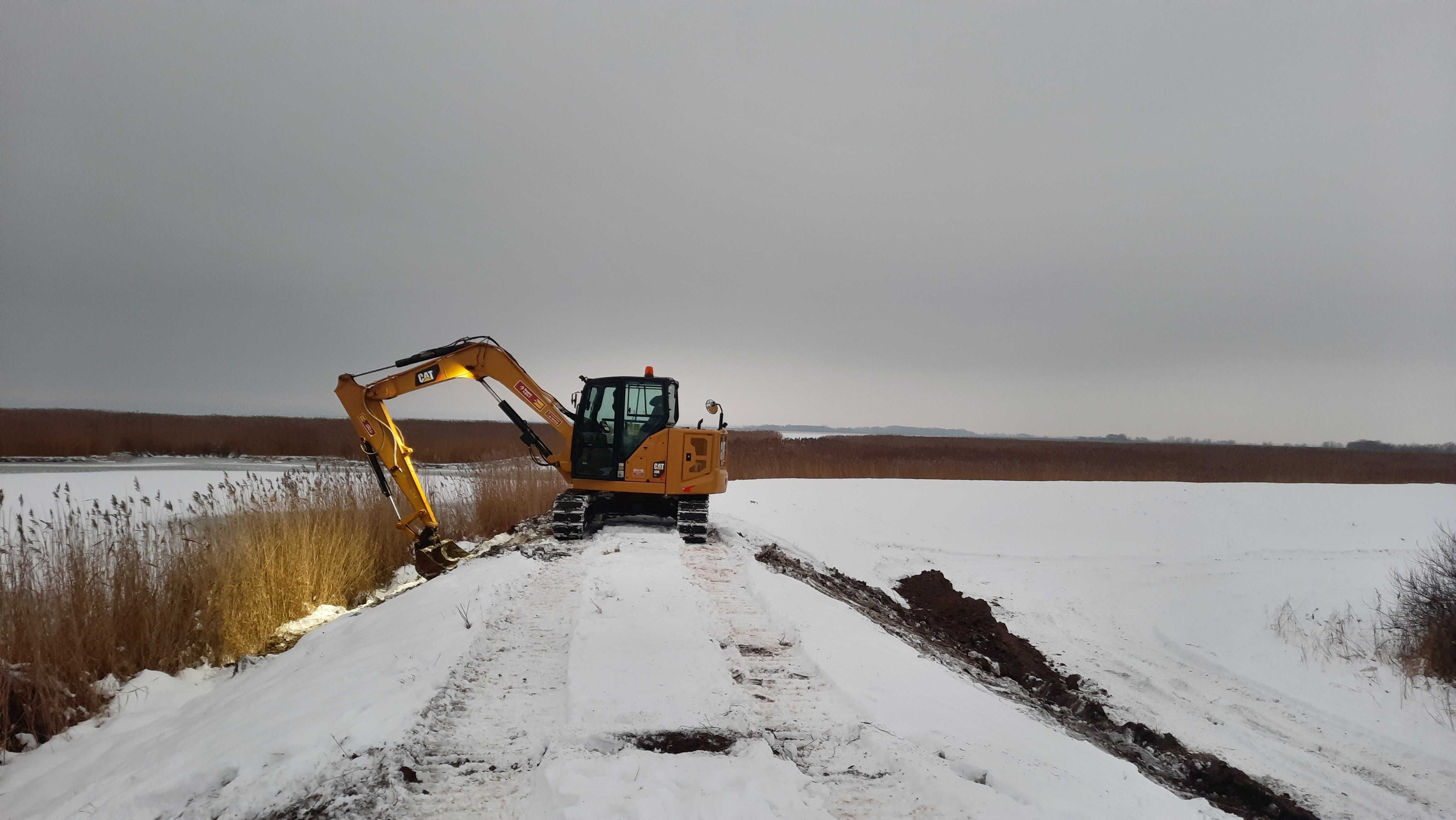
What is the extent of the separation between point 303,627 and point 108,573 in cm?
169

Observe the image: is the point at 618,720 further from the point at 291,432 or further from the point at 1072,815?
the point at 291,432

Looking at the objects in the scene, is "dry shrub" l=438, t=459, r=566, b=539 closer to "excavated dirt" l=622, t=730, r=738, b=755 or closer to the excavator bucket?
the excavator bucket

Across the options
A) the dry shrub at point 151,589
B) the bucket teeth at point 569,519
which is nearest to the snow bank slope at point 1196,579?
the bucket teeth at point 569,519

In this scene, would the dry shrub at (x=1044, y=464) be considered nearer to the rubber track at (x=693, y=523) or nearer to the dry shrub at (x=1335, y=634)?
the rubber track at (x=693, y=523)

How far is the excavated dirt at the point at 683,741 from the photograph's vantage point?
380 cm

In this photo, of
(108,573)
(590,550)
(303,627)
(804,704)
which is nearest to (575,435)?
(590,550)

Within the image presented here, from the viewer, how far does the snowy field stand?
341 cm

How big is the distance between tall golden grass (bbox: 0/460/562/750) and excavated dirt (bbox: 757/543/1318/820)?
5504 mm

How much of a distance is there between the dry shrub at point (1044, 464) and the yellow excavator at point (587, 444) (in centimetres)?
1048

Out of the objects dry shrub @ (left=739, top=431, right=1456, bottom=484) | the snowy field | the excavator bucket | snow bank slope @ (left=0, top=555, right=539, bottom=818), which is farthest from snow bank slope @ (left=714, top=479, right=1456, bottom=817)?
snow bank slope @ (left=0, top=555, right=539, bottom=818)

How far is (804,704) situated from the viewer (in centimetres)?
453

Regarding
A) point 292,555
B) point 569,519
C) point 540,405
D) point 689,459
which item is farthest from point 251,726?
point 689,459

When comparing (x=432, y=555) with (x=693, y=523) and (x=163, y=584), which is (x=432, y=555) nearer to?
(x=163, y=584)

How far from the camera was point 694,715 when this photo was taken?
411cm
